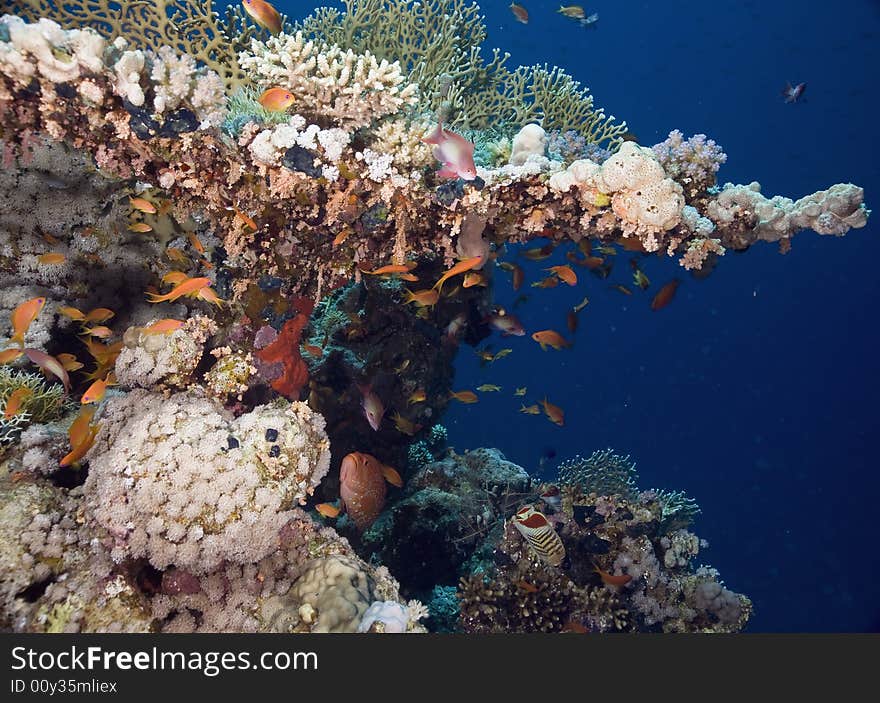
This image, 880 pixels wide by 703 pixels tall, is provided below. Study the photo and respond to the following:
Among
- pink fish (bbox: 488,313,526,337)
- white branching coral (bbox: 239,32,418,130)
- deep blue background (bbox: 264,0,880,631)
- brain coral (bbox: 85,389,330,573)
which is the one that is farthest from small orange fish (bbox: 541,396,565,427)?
deep blue background (bbox: 264,0,880,631)

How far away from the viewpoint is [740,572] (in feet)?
157

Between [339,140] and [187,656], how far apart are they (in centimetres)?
364

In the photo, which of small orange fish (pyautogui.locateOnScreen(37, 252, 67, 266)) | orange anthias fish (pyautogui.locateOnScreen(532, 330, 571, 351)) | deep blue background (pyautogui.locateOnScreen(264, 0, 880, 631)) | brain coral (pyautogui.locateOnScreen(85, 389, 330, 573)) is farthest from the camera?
deep blue background (pyautogui.locateOnScreen(264, 0, 880, 631))

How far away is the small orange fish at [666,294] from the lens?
557 cm

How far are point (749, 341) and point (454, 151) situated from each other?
89390 millimetres

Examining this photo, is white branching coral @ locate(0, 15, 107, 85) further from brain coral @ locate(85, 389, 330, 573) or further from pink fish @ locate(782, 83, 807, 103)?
pink fish @ locate(782, 83, 807, 103)

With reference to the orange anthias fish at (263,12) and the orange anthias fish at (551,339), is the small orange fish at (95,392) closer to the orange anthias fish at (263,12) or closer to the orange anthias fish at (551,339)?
the orange anthias fish at (263,12)

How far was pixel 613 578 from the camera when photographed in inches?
222

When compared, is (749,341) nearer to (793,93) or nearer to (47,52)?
(793,93)

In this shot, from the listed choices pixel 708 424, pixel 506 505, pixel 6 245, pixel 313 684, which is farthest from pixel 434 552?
pixel 708 424

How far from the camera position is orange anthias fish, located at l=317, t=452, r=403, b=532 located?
5320 millimetres

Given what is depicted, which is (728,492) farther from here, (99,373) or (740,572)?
(99,373)

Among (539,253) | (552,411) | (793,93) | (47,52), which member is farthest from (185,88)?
(793,93)

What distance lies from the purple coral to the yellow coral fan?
4706mm
